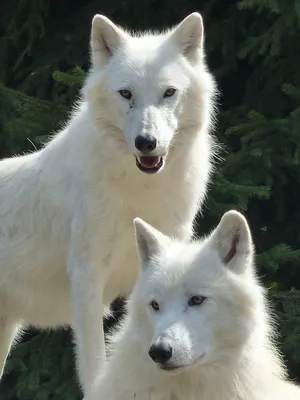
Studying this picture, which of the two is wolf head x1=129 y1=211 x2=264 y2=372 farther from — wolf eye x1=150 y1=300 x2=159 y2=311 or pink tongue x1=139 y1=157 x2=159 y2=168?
pink tongue x1=139 y1=157 x2=159 y2=168

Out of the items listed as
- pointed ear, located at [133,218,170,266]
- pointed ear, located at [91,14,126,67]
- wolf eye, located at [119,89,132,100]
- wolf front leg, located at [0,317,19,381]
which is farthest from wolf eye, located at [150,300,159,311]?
wolf front leg, located at [0,317,19,381]

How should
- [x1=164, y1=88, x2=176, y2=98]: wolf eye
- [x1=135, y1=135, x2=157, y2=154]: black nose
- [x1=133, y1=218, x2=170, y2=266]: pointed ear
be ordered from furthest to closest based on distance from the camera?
[x1=164, y1=88, x2=176, y2=98]: wolf eye
[x1=135, y1=135, x2=157, y2=154]: black nose
[x1=133, y1=218, x2=170, y2=266]: pointed ear

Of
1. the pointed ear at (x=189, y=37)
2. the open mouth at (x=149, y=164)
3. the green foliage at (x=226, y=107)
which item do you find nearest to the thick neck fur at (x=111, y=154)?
the open mouth at (x=149, y=164)

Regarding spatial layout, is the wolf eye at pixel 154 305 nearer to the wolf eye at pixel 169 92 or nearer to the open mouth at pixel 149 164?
the open mouth at pixel 149 164

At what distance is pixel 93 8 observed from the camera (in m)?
9.77

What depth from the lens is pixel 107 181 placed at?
5.49m

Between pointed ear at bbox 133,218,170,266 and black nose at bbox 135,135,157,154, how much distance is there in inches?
20.3

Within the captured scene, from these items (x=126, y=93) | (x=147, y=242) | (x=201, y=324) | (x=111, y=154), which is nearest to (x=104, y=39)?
(x=126, y=93)

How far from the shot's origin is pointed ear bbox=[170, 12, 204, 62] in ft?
17.9

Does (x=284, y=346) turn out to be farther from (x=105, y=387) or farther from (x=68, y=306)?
(x=105, y=387)

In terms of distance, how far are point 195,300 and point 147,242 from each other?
1.41ft

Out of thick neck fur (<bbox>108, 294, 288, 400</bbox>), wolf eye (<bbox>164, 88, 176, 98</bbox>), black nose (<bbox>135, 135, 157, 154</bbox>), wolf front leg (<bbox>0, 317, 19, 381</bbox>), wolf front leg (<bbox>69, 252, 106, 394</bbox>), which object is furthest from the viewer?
wolf front leg (<bbox>0, 317, 19, 381</bbox>)

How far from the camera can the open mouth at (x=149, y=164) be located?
5168mm

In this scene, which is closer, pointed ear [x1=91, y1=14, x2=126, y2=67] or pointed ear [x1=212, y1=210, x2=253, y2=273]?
pointed ear [x1=212, y1=210, x2=253, y2=273]
